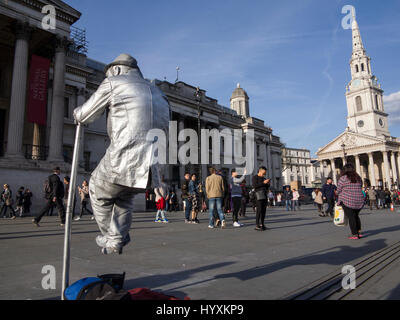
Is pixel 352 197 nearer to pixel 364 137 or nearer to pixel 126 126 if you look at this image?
pixel 126 126

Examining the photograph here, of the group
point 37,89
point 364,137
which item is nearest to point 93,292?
point 37,89

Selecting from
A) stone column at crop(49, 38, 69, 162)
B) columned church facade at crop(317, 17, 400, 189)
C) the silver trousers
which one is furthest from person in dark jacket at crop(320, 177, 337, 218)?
columned church facade at crop(317, 17, 400, 189)

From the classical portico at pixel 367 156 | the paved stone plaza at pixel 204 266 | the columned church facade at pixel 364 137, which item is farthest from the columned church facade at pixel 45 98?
the columned church facade at pixel 364 137

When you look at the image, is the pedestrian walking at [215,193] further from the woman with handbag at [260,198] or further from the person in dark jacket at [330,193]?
the person in dark jacket at [330,193]

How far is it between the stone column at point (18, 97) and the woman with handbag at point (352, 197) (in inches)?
607

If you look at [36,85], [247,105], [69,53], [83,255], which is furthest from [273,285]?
[247,105]

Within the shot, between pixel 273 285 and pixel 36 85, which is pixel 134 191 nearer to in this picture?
pixel 273 285

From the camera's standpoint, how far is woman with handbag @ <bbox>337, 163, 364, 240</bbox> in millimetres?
6285

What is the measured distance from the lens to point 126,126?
8.32 feet

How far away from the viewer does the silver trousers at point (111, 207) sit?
254cm

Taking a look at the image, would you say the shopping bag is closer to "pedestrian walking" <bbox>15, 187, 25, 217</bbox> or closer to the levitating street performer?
the levitating street performer

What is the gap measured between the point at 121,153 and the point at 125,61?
1050mm
